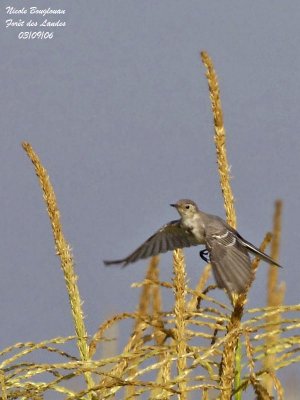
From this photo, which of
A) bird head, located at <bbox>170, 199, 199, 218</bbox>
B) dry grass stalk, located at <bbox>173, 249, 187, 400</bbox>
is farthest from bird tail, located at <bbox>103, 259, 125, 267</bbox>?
dry grass stalk, located at <bbox>173, 249, 187, 400</bbox>

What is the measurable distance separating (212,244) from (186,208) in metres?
1.23

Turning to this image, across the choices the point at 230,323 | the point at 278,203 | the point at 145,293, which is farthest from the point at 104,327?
the point at 278,203

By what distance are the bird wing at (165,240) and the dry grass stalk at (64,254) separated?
2.69m

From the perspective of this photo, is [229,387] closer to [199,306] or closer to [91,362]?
[91,362]

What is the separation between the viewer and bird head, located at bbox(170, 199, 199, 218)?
7.18 meters

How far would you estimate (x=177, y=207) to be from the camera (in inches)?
289

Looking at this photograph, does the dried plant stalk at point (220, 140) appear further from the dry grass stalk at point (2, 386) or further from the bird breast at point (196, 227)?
the bird breast at point (196, 227)

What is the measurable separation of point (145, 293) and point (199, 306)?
0.85 meters

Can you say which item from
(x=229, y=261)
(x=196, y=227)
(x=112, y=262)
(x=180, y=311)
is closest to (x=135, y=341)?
(x=180, y=311)

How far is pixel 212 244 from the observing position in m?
6.02

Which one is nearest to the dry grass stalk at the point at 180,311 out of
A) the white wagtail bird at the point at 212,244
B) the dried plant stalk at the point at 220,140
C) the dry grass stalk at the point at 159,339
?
the dry grass stalk at the point at 159,339

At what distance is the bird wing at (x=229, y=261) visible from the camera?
13.0 ft

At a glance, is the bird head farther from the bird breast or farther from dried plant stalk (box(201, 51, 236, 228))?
dried plant stalk (box(201, 51, 236, 228))

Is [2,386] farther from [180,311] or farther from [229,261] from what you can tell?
[229,261]
